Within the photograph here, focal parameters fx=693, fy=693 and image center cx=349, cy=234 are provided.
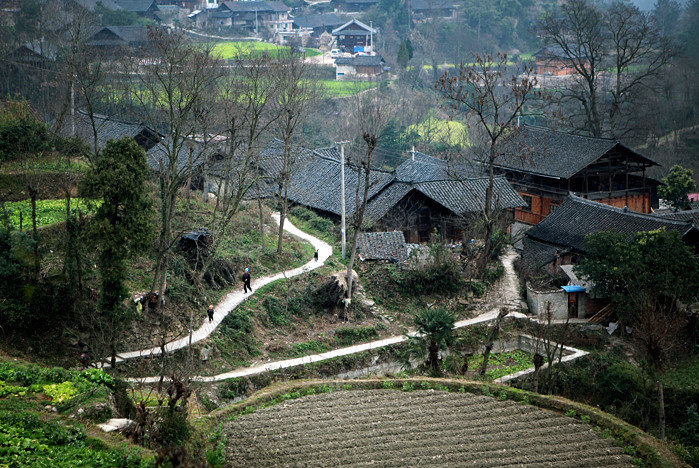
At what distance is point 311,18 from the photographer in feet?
234

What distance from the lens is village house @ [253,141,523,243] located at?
27672mm

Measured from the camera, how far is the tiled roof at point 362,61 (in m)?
57.9

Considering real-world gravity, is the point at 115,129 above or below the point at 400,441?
above

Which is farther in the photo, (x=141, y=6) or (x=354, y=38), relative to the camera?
(x=354, y=38)

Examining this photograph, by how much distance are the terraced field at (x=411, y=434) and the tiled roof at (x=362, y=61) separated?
45413mm

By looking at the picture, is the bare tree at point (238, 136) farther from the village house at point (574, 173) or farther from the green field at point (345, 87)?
the green field at point (345, 87)

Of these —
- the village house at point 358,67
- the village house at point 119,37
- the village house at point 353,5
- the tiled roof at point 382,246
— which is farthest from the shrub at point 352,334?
the village house at point 353,5

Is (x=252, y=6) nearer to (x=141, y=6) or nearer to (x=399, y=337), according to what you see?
(x=141, y=6)

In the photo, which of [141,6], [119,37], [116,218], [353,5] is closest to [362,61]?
[141,6]

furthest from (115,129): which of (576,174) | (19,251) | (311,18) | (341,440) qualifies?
Result: (311,18)

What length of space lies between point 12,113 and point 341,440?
1772cm

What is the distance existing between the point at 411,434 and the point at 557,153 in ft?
71.0

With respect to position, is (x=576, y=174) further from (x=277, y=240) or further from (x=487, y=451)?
(x=487, y=451)

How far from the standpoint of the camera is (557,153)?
106 feet
